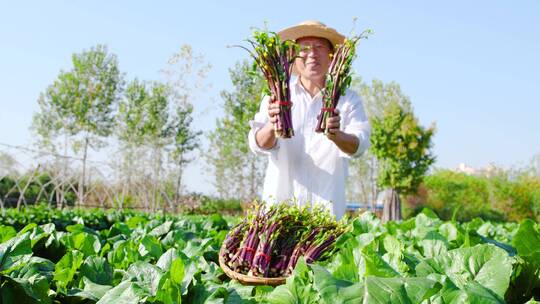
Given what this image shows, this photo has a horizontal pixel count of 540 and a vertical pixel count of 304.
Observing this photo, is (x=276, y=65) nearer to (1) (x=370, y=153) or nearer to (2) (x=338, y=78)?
(2) (x=338, y=78)

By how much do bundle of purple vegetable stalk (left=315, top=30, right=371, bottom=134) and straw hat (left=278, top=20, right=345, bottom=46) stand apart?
25.1 inches

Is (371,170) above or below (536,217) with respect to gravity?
above

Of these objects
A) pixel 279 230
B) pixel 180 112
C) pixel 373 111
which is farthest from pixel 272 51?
pixel 373 111

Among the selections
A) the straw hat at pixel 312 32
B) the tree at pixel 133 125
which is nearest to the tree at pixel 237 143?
the tree at pixel 133 125

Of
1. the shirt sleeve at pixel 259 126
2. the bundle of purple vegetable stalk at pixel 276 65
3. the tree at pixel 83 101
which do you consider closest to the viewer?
the bundle of purple vegetable stalk at pixel 276 65

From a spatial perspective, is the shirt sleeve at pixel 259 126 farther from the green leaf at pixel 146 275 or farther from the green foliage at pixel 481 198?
the green foliage at pixel 481 198

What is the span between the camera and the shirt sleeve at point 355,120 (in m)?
3.26

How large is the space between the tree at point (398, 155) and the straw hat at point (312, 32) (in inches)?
813

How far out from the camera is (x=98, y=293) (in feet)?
4.14

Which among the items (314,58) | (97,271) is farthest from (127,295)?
(314,58)

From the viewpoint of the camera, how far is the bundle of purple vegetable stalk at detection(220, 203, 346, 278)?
1.57 m

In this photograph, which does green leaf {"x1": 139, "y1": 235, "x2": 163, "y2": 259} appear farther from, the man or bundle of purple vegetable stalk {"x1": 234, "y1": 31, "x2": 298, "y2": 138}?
the man

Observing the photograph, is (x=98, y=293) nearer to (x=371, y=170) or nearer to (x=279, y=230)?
(x=279, y=230)

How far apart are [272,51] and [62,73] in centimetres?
2224
